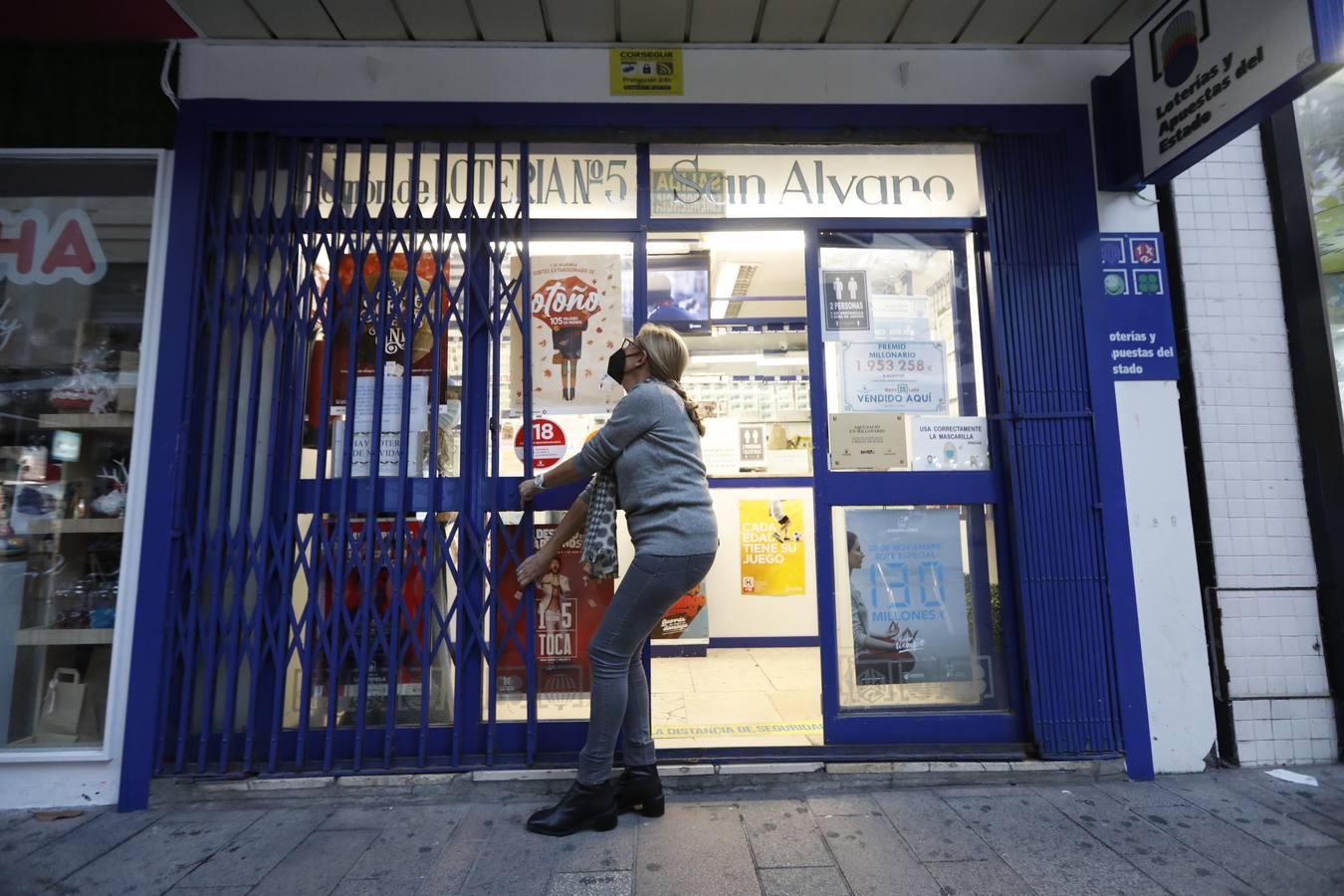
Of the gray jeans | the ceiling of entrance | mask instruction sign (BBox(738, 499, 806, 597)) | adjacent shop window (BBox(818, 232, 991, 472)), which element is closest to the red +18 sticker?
the gray jeans

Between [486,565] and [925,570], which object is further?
[925,570]

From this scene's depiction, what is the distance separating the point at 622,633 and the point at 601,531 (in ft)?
1.36

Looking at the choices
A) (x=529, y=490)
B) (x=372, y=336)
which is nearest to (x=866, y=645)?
(x=529, y=490)

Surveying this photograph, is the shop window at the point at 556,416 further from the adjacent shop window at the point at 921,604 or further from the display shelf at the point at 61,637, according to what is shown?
the display shelf at the point at 61,637

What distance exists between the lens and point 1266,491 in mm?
3145

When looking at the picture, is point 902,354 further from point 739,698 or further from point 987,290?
point 739,698

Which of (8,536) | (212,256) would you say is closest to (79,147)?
(212,256)

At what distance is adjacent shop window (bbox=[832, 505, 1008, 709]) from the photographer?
3.12 metres

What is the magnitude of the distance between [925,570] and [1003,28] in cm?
279

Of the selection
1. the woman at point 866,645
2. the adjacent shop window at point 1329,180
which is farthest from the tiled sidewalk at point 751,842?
the adjacent shop window at point 1329,180

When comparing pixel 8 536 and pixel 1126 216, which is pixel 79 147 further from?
pixel 1126 216

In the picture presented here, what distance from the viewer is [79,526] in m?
2.97

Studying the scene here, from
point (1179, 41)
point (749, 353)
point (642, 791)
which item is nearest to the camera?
point (642, 791)

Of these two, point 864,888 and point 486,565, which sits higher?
point 486,565
